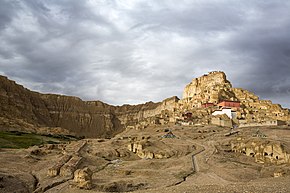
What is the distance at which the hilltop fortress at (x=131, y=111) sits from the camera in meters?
84.7

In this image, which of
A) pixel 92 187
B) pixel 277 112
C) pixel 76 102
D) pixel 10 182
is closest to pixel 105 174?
pixel 92 187

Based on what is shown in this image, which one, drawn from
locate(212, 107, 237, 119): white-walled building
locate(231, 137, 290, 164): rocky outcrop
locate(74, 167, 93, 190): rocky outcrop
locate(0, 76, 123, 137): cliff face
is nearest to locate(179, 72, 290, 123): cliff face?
locate(212, 107, 237, 119): white-walled building

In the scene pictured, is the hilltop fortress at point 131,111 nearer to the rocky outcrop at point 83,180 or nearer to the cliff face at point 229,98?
the cliff face at point 229,98

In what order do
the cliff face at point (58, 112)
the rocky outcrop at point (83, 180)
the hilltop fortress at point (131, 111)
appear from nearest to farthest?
1. the rocky outcrop at point (83, 180)
2. the hilltop fortress at point (131, 111)
3. the cliff face at point (58, 112)

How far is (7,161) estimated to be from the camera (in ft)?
123

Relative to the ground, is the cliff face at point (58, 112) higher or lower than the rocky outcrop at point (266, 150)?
higher

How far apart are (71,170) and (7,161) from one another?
1139 cm

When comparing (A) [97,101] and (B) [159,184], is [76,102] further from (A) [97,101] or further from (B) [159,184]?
(B) [159,184]

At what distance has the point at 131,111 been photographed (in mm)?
175500

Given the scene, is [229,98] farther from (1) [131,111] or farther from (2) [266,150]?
(1) [131,111]

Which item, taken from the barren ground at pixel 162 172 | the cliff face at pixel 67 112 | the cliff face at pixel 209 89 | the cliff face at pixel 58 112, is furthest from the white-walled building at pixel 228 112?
the cliff face at pixel 58 112

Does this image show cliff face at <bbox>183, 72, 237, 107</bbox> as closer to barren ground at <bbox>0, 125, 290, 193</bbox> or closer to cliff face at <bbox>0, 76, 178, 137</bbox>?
cliff face at <bbox>0, 76, 178, 137</bbox>

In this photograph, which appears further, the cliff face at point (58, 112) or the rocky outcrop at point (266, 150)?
the cliff face at point (58, 112)

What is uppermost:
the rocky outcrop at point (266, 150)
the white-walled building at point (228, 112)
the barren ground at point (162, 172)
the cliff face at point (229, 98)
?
the cliff face at point (229, 98)
